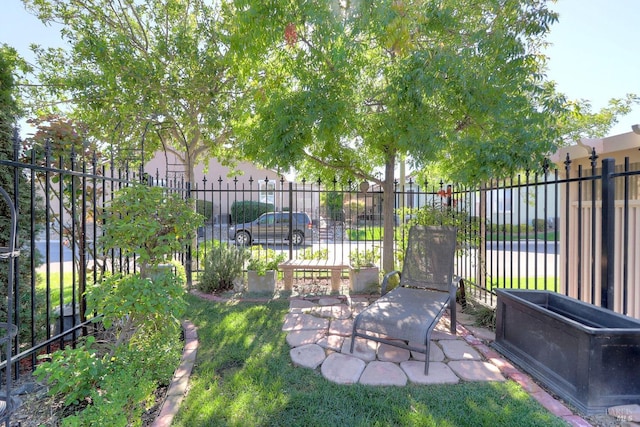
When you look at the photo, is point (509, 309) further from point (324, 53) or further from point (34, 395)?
point (34, 395)

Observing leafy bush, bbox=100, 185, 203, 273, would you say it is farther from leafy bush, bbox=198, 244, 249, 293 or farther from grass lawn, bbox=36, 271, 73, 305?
grass lawn, bbox=36, 271, 73, 305

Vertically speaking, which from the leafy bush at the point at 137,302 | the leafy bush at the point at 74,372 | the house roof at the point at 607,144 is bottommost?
the leafy bush at the point at 74,372

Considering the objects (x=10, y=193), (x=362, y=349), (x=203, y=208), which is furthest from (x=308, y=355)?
(x=203, y=208)

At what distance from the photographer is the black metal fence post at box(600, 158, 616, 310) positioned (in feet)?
9.75

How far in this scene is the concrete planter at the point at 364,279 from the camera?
5672 millimetres

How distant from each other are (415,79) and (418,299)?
9.05 ft

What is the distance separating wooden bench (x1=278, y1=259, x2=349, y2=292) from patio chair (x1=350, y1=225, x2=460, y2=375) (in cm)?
149

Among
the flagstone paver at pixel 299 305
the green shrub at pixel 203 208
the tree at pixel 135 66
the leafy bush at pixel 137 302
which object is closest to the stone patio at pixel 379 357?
the flagstone paver at pixel 299 305

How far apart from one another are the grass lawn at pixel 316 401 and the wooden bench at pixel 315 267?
246cm

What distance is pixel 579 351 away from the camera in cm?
239

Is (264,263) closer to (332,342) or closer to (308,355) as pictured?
(332,342)

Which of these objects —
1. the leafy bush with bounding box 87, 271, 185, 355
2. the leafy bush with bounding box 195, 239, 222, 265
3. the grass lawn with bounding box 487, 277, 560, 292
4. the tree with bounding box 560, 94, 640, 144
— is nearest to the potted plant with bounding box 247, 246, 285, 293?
the leafy bush with bounding box 195, 239, 222, 265

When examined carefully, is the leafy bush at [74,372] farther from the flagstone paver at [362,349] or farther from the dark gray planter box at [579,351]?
the dark gray planter box at [579,351]

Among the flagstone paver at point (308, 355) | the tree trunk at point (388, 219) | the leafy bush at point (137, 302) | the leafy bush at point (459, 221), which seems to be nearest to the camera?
the leafy bush at point (137, 302)
